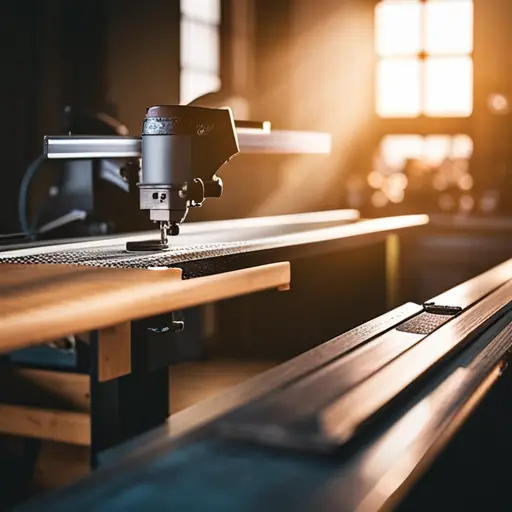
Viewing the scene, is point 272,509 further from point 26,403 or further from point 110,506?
point 26,403

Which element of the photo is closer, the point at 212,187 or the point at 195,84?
the point at 212,187

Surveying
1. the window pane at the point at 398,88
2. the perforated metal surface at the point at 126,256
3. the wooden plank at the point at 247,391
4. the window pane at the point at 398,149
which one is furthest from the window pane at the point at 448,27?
the wooden plank at the point at 247,391

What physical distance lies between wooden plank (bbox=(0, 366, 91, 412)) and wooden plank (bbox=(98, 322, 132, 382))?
3.97ft

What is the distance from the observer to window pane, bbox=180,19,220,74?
5.80 metres

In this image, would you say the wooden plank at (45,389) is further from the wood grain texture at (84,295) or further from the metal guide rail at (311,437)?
the metal guide rail at (311,437)

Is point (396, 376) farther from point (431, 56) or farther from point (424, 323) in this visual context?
point (431, 56)

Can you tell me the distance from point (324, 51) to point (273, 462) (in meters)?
6.92

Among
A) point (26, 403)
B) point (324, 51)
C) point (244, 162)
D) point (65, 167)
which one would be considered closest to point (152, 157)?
point (65, 167)

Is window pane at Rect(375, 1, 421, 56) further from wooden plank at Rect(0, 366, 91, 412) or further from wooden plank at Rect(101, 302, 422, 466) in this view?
wooden plank at Rect(101, 302, 422, 466)

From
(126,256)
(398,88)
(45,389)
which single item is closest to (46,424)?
(45,389)

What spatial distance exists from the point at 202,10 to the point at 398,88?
6.83ft

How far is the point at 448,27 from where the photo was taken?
733cm

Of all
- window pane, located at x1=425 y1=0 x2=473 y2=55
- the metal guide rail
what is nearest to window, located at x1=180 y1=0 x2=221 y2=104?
window pane, located at x1=425 y1=0 x2=473 y2=55

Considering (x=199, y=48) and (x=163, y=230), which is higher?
(x=199, y=48)
